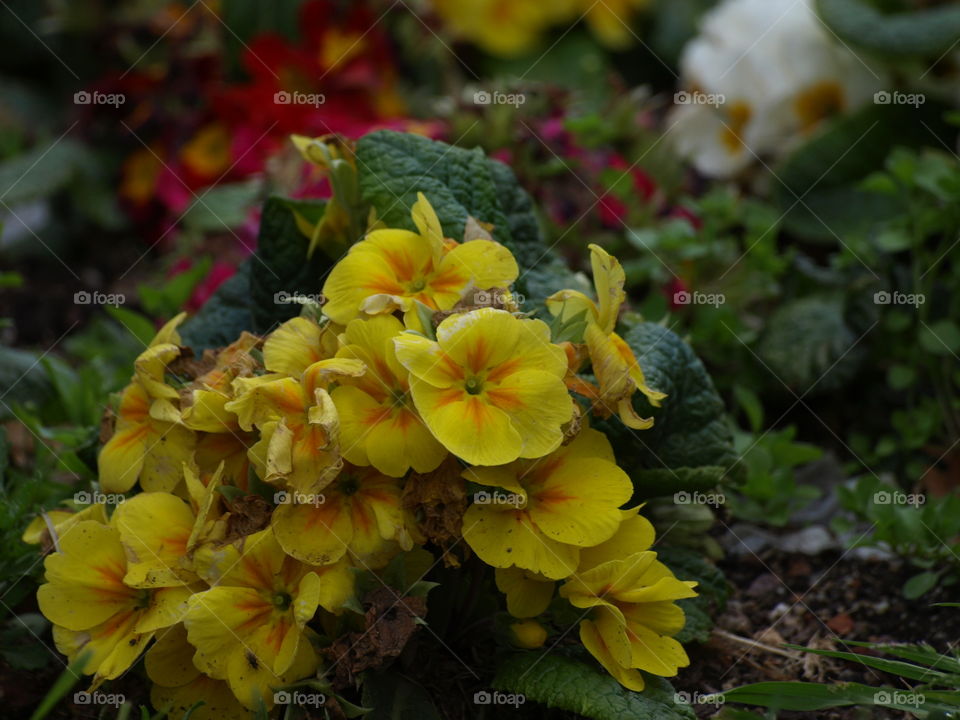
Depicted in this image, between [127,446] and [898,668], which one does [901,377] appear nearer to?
[898,668]

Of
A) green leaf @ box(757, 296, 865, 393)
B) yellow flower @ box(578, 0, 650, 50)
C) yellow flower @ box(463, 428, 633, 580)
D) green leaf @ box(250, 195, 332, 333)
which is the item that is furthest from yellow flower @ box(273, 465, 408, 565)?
yellow flower @ box(578, 0, 650, 50)

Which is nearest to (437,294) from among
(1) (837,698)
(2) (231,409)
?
(2) (231,409)

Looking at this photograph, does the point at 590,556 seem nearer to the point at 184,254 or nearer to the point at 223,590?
the point at 223,590

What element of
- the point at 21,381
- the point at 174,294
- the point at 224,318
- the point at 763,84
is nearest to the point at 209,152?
the point at 174,294

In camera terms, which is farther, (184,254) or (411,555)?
(184,254)

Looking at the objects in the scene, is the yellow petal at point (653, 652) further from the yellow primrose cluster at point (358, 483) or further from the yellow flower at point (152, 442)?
the yellow flower at point (152, 442)

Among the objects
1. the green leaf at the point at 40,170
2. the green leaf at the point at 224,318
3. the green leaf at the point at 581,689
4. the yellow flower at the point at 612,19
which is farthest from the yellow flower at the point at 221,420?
the yellow flower at the point at 612,19

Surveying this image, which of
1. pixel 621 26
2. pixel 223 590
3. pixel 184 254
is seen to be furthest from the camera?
pixel 621 26
